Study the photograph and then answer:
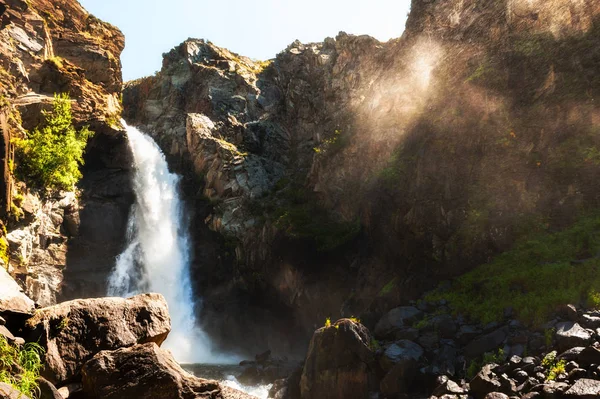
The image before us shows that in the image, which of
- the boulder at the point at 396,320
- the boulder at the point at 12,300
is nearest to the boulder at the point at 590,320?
the boulder at the point at 396,320

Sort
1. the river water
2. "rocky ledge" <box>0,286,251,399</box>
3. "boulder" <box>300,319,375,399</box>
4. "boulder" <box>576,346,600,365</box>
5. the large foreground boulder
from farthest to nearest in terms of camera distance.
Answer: the river water
"boulder" <box>300,319,375,399</box>
"boulder" <box>576,346,600,365</box>
the large foreground boulder
"rocky ledge" <box>0,286,251,399</box>

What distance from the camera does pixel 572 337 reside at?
1380 centimetres

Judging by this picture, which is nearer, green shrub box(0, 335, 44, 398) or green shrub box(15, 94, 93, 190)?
green shrub box(0, 335, 44, 398)

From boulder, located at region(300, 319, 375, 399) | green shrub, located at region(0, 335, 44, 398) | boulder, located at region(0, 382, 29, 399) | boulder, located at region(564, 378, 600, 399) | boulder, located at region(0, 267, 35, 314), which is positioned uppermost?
boulder, located at region(0, 267, 35, 314)

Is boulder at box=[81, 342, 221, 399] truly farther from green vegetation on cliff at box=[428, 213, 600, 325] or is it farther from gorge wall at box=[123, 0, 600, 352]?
gorge wall at box=[123, 0, 600, 352]

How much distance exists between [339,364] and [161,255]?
25234 millimetres

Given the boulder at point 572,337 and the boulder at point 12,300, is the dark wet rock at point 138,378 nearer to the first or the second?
the boulder at point 12,300

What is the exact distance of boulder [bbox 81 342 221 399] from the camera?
8.44 metres

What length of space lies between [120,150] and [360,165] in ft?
82.1

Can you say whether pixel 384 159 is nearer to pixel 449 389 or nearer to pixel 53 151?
pixel 449 389

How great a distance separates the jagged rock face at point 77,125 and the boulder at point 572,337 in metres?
27.1

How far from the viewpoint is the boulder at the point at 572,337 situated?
44.4 feet

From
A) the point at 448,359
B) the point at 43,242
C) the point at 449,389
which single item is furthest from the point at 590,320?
the point at 43,242

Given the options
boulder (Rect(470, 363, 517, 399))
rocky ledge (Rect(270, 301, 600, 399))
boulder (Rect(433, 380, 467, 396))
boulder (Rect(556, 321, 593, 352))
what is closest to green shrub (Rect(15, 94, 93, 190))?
rocky ledge (Rect(270, 301, 600, 399))
